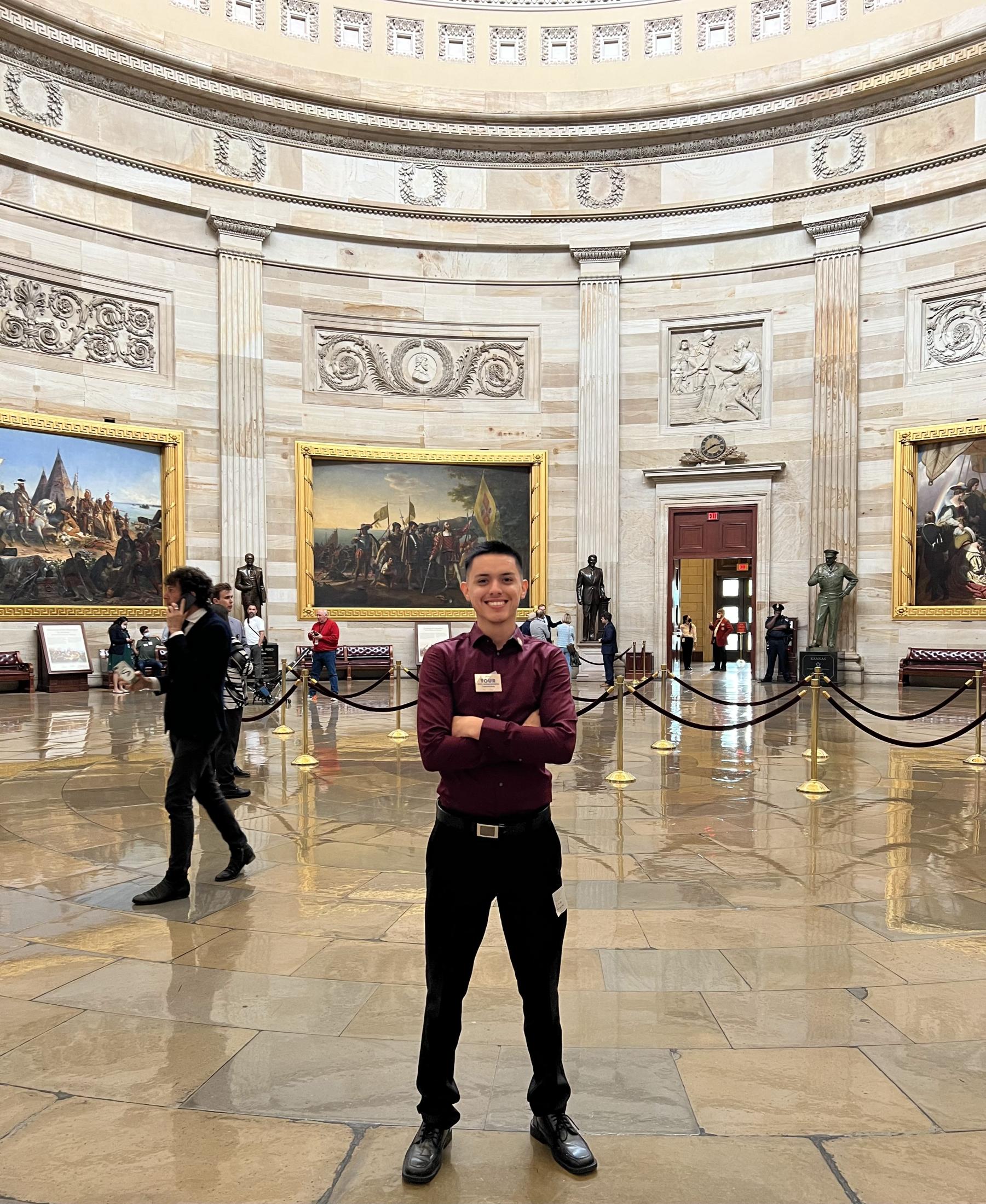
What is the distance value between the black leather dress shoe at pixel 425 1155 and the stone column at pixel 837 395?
18.9 metres

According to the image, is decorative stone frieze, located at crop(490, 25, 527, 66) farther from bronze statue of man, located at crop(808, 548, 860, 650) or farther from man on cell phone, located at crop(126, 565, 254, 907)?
man on cell phone, located at crop(126, 565, 254, 907)

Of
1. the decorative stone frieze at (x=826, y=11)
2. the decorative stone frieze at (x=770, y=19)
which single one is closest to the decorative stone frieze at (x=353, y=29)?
the decorative stone frieze at (x=770, y=19)

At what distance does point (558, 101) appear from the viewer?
21.9 m

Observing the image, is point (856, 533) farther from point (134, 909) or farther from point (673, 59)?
point (134, 909)

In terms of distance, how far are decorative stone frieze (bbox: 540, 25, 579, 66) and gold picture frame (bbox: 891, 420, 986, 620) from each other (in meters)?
13.0

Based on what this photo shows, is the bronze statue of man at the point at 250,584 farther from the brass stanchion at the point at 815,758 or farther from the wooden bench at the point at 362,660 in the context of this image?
the brass stanchion at the point at 815,758

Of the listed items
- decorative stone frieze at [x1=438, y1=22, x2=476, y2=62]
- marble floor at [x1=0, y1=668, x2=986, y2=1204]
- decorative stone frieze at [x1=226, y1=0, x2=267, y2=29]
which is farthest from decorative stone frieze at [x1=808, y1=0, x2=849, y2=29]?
marble floor at [x1=0, y1=668, x2=986, y2=1204]

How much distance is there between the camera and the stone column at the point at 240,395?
66.5 feet

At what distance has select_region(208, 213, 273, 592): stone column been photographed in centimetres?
2028

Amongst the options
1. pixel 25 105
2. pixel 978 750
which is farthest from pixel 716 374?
pixel 25 105

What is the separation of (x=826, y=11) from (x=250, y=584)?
19466mm

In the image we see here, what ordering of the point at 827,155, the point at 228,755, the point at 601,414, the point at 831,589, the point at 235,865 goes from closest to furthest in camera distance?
1. the point at 235,865
2. the point at 228,755
3. the point at 831,589
4. the point at 827,155
5. the point at 601,414

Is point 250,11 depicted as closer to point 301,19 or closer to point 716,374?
point 301,19

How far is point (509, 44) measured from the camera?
22.3 metres
